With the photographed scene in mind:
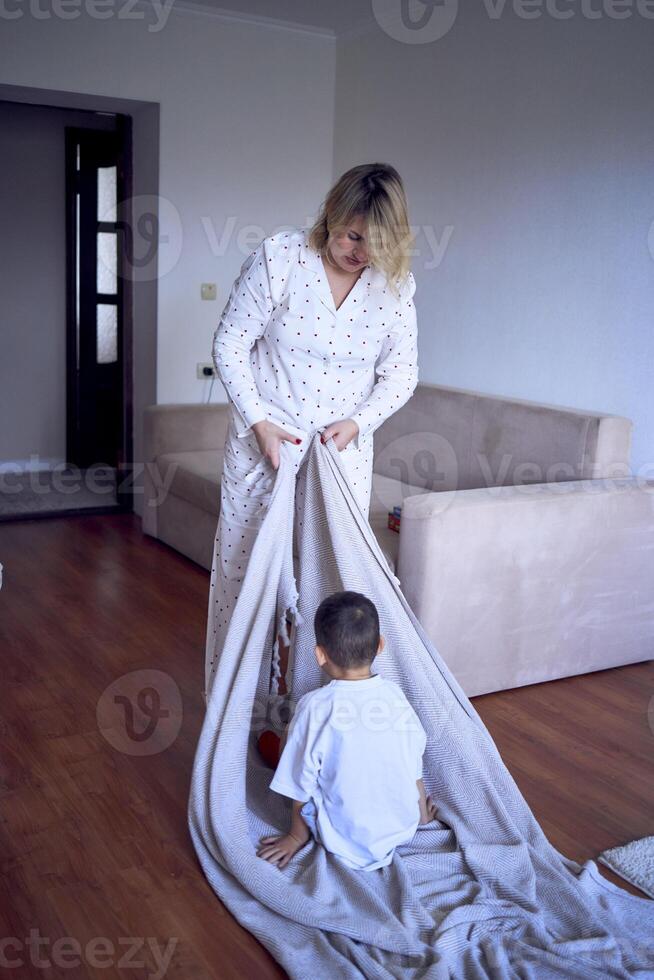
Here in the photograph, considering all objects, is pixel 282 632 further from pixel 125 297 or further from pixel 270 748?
pixel 125 297

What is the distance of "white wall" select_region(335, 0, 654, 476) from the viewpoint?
3.30m

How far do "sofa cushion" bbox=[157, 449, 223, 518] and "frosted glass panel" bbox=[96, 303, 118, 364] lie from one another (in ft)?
5.66

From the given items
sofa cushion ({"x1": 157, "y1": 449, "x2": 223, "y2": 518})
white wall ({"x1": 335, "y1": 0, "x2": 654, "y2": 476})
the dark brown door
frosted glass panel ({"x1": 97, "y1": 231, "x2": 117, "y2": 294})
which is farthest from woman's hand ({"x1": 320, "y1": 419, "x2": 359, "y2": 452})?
frosted glass panel ({"x1": 97, "y1": 231, "x2": 117, "y2": 294})

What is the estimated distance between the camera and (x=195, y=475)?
4.02 metres

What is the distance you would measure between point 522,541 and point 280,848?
49.8 inches

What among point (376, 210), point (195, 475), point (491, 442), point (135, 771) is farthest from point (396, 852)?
point (195, 475)

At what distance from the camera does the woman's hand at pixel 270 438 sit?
2191 mm

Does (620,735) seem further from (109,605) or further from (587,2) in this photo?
(587,2)

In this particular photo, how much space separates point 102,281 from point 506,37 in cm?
291

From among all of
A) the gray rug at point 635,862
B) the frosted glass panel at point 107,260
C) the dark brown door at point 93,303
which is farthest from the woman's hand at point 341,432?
the frosted glass panel at point 107,260

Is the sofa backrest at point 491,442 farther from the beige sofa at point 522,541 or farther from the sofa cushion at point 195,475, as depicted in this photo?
the sofa cushion at point 195,475

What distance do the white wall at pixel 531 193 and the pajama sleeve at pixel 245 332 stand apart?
5.33ft

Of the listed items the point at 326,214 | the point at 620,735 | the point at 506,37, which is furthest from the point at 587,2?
the point at 620,735

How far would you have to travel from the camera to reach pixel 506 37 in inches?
150
